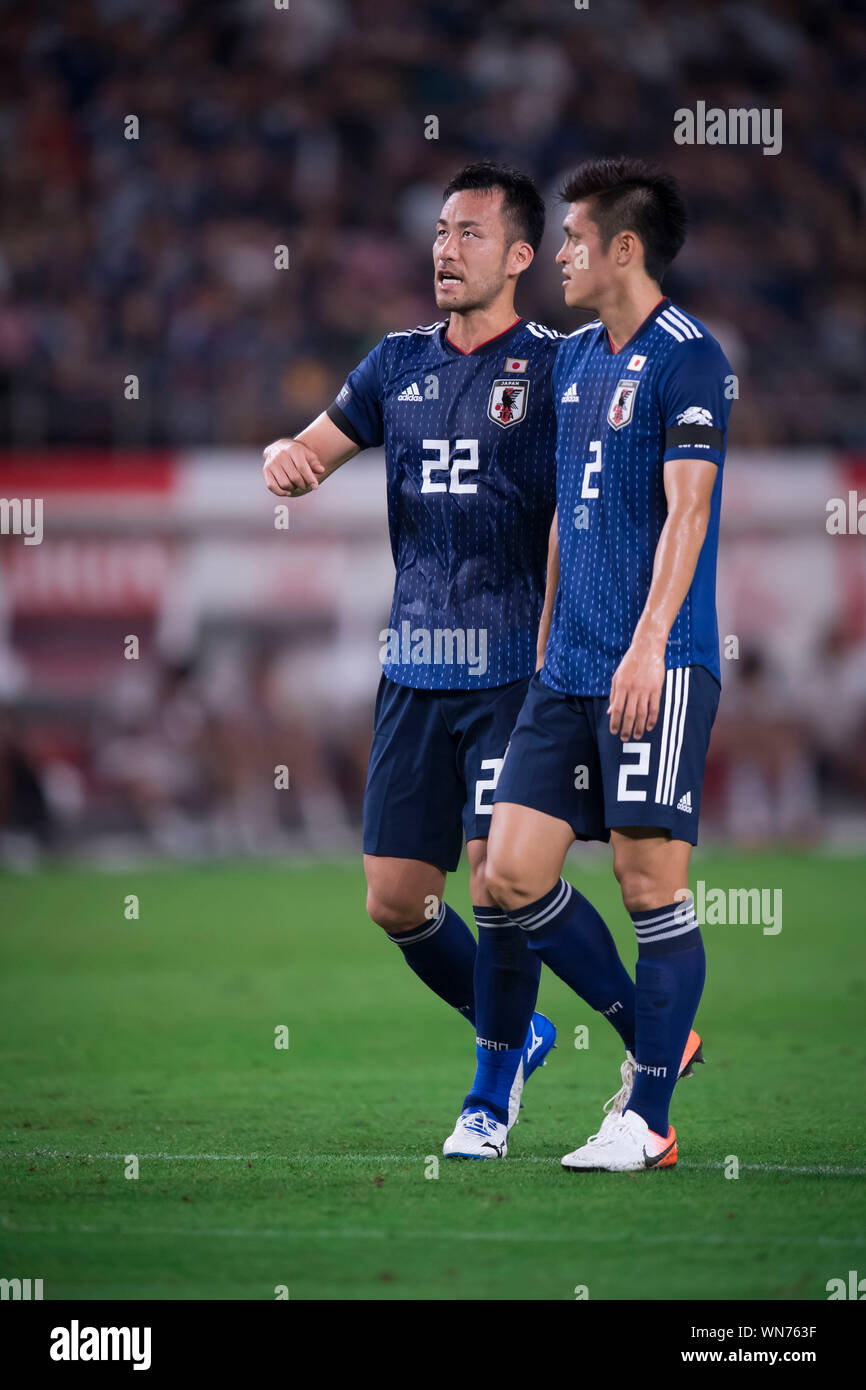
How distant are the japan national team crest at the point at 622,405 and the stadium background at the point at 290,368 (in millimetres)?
8739

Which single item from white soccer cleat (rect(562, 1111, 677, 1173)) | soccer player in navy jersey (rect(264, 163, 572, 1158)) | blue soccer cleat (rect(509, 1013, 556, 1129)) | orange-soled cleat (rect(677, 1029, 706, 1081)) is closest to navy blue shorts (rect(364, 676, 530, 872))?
soccer player in navy jersey (rect(264, 163, 572, 1158))

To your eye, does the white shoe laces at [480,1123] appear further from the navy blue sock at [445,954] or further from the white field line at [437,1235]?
the white field line at [437,1235]

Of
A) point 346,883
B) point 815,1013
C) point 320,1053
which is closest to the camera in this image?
point 320,1053

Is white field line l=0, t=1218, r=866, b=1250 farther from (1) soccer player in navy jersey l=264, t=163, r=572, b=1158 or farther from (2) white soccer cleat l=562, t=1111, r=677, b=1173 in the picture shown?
(1) soccer player in navy jersey l=264, t=163, r=572, b=1158

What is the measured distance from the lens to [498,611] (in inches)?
193

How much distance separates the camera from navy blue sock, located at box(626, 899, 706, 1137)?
431cm

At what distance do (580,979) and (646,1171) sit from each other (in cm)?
52

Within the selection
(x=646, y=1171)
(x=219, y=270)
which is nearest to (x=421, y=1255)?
(x=646, y=1171)

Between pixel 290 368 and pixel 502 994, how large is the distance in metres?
12.5

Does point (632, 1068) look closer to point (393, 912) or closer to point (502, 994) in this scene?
point (502, 994)

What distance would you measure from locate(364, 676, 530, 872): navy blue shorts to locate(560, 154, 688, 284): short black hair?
3.93ft

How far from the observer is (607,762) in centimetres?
430

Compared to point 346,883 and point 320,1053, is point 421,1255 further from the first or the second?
point 346,883

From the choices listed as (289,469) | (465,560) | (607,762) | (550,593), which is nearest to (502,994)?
(607,762)
